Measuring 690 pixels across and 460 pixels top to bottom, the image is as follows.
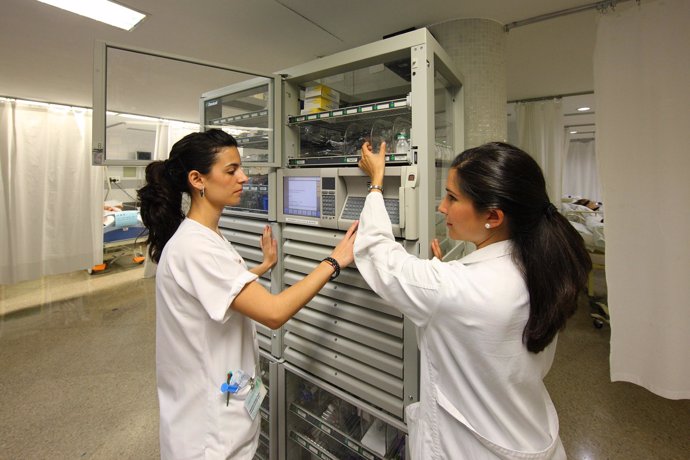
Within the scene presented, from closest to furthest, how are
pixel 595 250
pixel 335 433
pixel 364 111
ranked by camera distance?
pixel 364 111 → pixel 335 433 → pixel 595 250

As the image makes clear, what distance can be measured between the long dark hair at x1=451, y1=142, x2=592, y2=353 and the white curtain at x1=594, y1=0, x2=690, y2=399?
128cm

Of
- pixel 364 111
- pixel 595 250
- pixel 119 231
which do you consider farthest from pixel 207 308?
pixel 119 231

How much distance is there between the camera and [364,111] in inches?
46.1

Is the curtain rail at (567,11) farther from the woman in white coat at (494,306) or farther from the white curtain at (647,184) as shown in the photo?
the woman in white coat at (494,306)

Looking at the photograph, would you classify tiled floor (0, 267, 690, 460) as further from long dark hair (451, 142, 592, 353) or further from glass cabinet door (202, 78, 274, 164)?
glass cabinet door (202, 78, 274, 164)

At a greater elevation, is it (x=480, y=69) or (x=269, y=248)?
(x=480, y=69)

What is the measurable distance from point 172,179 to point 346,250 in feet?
2.06

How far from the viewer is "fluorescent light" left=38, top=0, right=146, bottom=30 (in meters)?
1.79

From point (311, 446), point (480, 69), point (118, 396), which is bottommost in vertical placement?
point (118, 396)

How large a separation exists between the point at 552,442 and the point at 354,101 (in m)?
1.56

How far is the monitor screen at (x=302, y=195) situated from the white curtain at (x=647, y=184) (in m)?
1.59

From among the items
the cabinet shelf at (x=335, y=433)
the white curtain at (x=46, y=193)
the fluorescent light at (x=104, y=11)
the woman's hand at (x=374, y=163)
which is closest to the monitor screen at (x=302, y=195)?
the woman's hand at (x=374, y=163)

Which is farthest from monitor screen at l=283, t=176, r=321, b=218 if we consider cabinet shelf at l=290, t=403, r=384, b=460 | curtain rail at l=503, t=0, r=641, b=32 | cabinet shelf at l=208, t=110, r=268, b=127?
curtain rail at l=503, t=0, r=641, b=32

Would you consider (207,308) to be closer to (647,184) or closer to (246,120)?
(246,120)
